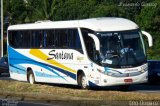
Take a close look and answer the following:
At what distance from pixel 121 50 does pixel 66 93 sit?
11.6 feet

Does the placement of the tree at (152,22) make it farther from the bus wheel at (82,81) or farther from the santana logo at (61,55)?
the bus wheel at (82,81)

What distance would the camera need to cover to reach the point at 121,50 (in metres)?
24.9

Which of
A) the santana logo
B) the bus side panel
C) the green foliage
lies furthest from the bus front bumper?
the green foliage

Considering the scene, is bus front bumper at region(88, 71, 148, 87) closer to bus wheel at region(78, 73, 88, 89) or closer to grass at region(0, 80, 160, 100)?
bus wheel at region(78, 73, 88, 89)

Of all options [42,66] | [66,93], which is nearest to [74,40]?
[42,66]

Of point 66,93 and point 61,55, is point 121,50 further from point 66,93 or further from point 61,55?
point 61,55

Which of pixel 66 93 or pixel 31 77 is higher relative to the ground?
pixel 66 93

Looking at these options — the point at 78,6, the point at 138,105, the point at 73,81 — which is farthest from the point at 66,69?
the point at 78,6

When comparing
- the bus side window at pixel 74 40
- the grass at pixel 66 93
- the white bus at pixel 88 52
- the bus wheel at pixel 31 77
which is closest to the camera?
the grass at pixel 66 93

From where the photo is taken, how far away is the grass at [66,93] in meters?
20.1

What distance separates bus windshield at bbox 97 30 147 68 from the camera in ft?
81.3

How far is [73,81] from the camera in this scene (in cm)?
2691

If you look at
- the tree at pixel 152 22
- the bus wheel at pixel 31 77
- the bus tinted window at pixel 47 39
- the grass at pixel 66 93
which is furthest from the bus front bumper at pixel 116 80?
the tree at pixel 152 22

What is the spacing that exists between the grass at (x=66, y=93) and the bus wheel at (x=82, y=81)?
1929 millimetres
